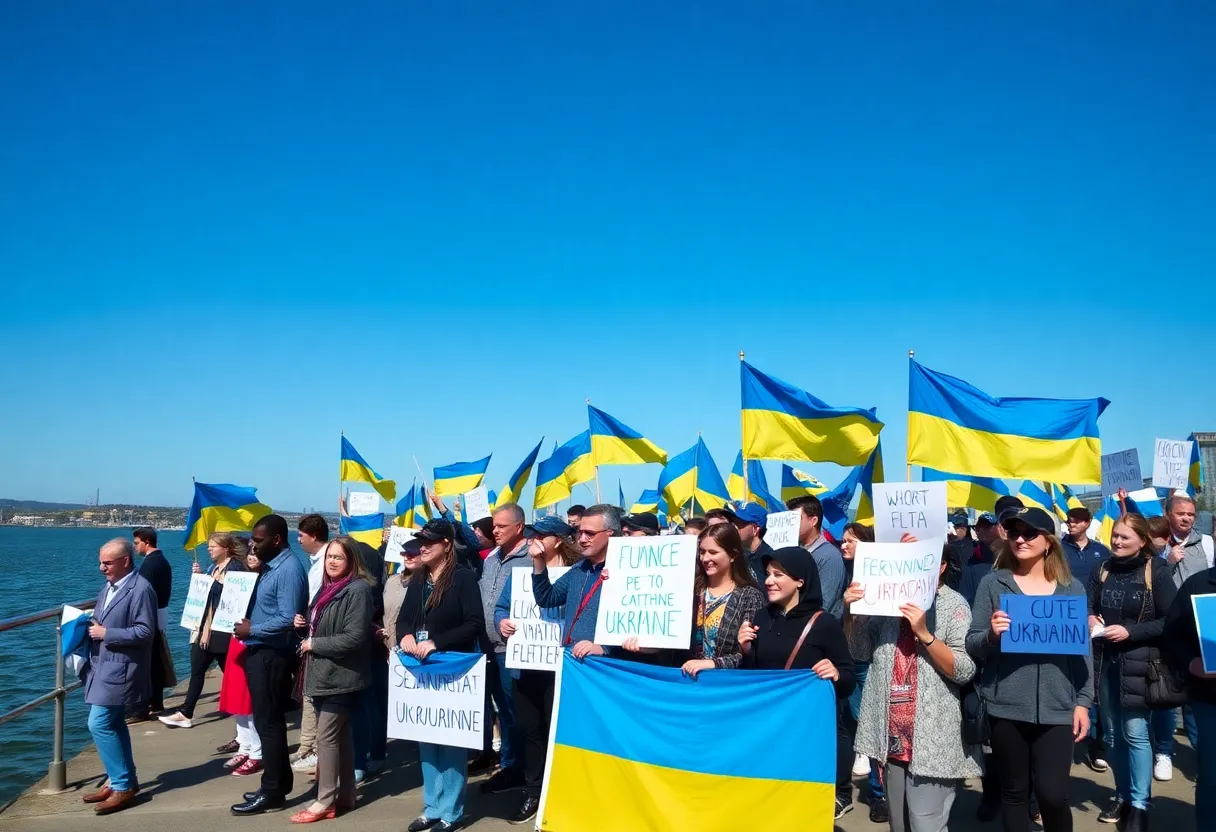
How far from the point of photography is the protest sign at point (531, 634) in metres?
6.38

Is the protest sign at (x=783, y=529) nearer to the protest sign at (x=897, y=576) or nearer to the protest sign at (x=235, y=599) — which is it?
the protest sign at (x=897, y=576)

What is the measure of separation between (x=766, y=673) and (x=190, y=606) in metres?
6.59

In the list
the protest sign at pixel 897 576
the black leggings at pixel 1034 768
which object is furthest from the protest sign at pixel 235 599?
the black leggings at pixel 1034 768

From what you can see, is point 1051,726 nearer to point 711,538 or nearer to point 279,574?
point 711,538

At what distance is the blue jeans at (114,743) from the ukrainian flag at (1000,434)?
25.1ft

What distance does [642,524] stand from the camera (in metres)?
9.51

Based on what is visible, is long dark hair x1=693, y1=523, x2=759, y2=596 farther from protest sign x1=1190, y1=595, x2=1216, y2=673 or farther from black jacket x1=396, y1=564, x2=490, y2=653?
protest sign x1=1190, y1=595, x2=1216, y2=673

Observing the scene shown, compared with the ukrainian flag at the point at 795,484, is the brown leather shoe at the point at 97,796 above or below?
below


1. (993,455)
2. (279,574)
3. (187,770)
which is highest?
(993,455)

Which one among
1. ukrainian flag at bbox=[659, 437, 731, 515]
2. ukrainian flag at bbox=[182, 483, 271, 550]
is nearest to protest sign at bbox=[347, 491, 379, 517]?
ukrainian flag at bbox=[182, 483, 271, 550]

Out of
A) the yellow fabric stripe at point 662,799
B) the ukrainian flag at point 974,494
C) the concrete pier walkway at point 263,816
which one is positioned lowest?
the concrete pier walkway at point 263,816

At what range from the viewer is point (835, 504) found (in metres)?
12.9

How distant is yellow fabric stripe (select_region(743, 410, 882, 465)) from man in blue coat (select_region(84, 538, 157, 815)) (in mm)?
6768

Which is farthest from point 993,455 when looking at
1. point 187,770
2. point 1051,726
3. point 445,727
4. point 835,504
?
point 187,770
